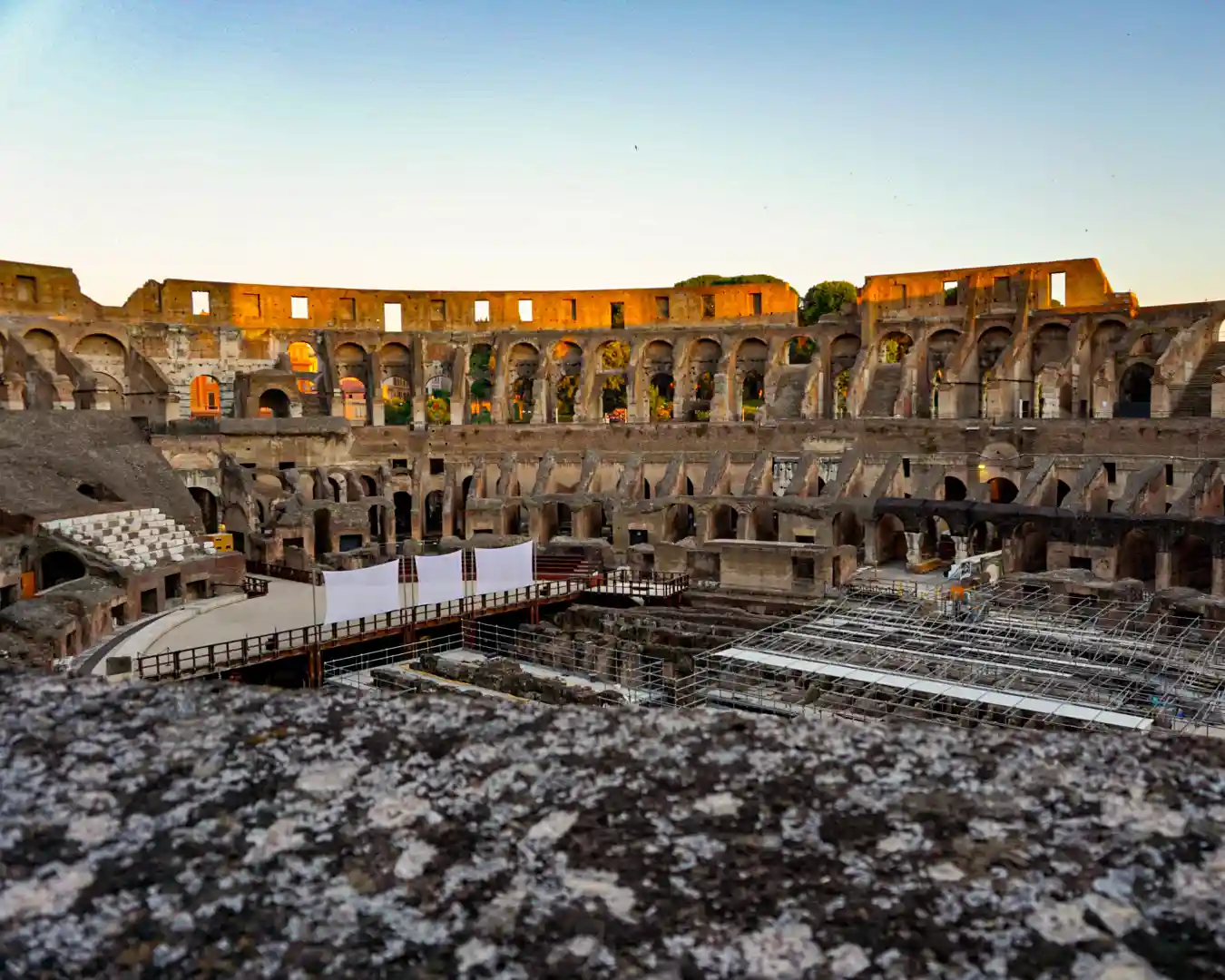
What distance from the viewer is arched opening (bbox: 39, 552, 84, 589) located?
27281mm

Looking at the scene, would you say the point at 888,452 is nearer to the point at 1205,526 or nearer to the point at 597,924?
the point at 1205,526

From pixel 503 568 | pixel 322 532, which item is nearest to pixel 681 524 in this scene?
pixel 503 568

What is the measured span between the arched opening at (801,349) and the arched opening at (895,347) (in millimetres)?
2980

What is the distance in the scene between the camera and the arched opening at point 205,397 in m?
52.9

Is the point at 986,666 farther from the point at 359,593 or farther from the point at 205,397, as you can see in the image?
the point at 205,397

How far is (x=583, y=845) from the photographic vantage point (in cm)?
289

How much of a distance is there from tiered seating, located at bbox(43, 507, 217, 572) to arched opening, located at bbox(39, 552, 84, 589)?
649mm

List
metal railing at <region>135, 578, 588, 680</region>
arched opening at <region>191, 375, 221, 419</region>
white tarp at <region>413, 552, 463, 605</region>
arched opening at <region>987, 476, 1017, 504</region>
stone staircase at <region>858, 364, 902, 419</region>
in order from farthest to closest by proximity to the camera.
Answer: arched opening at <region>191, 375, 221, 419</region> → stone staircase at <region>858, 364, 902, 419</region> → arched opening at <region>987, 476, 1017, 504</region> → white tarp at <region>413, 552, 463, 605</region> → metal railing at <region>135, 578, 588, 680</region>

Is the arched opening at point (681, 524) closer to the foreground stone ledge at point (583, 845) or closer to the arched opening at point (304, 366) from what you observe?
the arched opening at point (304, 366)

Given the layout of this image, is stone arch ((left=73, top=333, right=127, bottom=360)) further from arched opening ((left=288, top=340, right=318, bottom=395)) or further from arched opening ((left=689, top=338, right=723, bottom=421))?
arched opening ((left=689, top=338, right=723, bottom=421))

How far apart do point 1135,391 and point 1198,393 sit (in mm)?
5966

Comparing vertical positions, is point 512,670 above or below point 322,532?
below

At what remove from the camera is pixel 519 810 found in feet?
9.95

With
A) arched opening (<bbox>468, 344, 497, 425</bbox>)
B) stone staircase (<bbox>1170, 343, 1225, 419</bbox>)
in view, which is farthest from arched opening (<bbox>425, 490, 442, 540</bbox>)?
stone staircase (<bbox>1170, 343, 1225, 419</bbox>)
